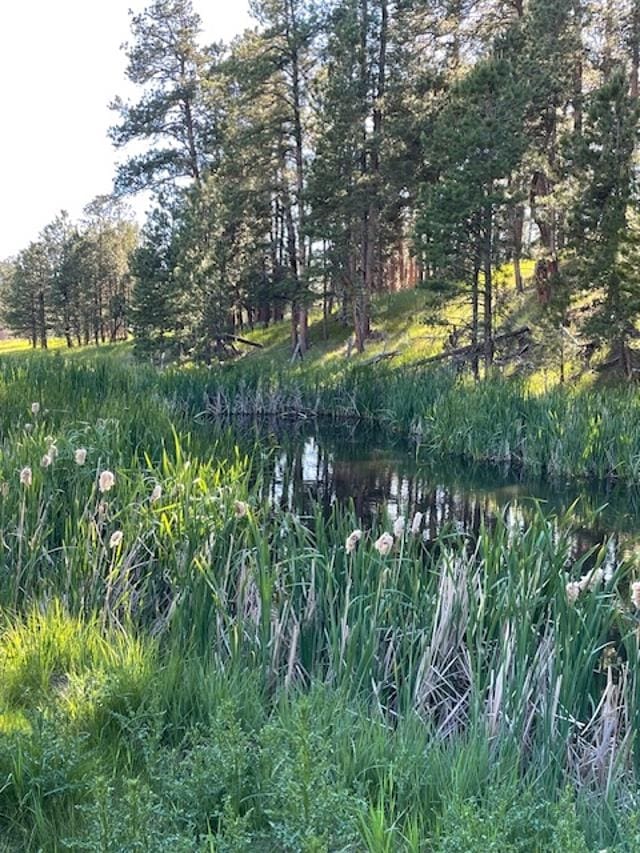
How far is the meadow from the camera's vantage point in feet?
6.46

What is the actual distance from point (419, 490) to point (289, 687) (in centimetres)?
650

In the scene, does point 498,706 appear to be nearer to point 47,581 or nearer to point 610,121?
point 47,581

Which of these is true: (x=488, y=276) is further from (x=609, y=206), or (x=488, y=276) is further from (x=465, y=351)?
(x=609, y=206)

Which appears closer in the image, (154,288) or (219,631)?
(219,631)

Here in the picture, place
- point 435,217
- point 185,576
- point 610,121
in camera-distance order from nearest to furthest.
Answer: point 185,576, point 610,121, point 435,217

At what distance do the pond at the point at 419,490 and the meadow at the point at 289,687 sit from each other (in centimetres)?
260

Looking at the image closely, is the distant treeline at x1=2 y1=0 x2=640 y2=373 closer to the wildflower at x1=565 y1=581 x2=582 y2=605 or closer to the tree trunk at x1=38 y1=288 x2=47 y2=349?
the wildflower at x1=565 y1=581 x2=582 y2=605

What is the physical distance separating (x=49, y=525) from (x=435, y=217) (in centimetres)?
1237

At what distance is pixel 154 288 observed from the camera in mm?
24031

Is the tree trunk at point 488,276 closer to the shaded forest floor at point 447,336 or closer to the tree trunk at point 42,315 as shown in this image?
the shaded forest floor at point 447,336

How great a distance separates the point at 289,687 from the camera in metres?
2.91

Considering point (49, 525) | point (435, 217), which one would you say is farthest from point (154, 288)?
point (49, 525)

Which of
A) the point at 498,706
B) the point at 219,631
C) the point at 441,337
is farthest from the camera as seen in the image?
the point at 441,337

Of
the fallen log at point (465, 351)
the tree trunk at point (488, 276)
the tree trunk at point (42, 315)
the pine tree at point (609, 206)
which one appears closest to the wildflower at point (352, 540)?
Result: the pine tree at point (609, 206)
